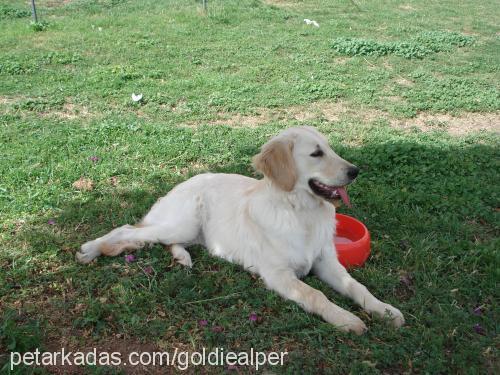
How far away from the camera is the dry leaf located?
489cm

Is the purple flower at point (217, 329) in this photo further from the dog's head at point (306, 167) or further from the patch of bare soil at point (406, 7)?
the patch of bare soil at point (406, 7)

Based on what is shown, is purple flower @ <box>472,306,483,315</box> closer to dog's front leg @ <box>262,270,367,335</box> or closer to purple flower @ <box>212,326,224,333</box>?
dog's front leg @ <box>262,270,367,335</box>

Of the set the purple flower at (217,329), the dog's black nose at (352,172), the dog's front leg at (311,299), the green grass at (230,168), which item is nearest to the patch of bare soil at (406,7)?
the green grass at (230,168)

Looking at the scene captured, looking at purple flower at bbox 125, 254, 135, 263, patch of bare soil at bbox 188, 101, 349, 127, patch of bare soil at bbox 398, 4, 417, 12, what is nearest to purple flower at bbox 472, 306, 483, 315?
purple flower at bbox 125, 254, 135, 263

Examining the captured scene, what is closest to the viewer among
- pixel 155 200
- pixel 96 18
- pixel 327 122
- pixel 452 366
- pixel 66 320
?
pixel 452 366

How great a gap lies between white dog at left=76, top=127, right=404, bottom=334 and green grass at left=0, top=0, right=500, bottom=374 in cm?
12

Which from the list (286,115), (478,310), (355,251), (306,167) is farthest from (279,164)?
(286,115)

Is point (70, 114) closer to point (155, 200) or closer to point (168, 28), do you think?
point (155, 200)

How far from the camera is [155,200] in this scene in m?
4.71

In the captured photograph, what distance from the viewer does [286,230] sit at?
3.57 meters

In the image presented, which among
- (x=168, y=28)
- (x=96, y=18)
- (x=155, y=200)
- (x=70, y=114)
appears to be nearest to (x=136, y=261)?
(x=155, y=200)

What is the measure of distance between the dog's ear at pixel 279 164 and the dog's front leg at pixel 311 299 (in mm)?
629

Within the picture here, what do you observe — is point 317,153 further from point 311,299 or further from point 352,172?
point 311,299

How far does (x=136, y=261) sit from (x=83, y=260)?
1.28 ft
